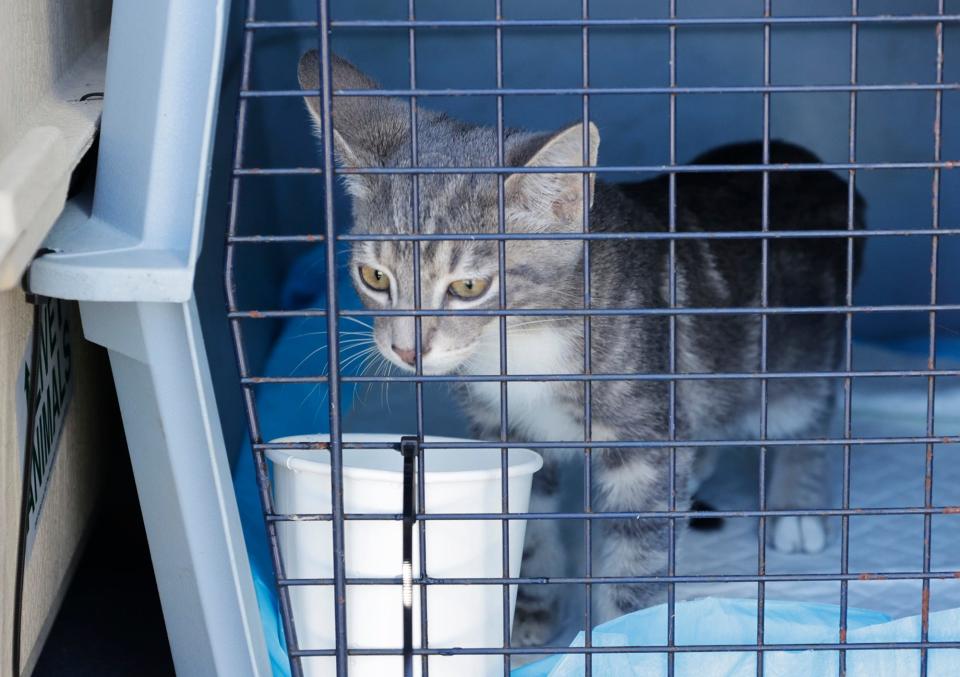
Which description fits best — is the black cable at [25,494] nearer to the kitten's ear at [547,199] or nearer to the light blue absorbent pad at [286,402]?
the light blue absorbent pad at [286,402]

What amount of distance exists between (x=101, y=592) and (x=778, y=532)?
1.35 meters

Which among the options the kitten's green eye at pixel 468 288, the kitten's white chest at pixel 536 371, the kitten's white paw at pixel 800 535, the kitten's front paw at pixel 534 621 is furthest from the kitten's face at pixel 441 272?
the kitten's white paw at pixel 800 535

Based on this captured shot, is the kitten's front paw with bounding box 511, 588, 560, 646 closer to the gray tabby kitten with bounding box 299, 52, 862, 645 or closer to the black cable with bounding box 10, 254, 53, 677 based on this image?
the gray tabby kitten with bounding box 299, 52, 862, 645

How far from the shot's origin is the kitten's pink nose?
1.72 meters

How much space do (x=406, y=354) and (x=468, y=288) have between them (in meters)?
0.15

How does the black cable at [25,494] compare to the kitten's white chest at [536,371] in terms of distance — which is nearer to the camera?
the black cable at [25,494]

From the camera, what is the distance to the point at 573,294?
1.90m

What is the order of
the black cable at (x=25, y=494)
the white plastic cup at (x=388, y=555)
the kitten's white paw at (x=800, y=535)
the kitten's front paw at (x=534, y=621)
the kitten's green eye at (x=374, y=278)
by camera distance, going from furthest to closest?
the kitten's white paw at (x=800, y=535) → the kitten's front paw at (x=534, y=621) → the kitten's green eye at (x=374, y=278) → the white plastic cup at (x=388, y=555) → the black cable at (x=25, y=494)

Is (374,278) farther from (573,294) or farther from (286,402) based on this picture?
(286,402)

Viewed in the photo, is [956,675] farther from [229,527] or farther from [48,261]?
[48,261]

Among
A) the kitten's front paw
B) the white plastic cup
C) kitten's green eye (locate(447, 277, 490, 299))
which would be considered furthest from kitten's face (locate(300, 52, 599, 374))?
the kitten's front paw

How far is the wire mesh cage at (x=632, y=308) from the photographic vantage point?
4.31 ft

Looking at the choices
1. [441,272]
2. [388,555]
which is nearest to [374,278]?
[441,272]

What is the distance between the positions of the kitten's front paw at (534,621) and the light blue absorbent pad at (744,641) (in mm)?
279
